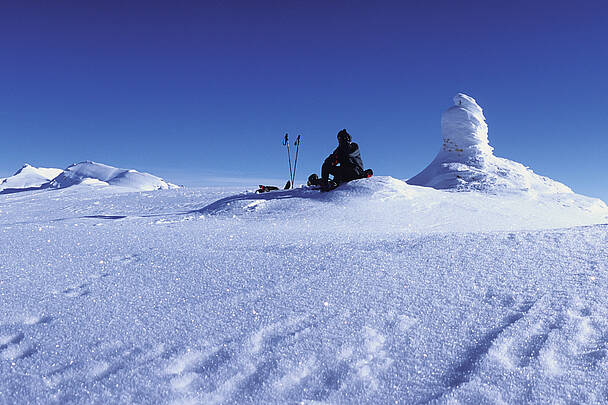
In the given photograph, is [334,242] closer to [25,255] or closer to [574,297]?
[574,297]

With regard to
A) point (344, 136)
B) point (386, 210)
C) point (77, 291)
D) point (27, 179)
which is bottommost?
point (77, 291)

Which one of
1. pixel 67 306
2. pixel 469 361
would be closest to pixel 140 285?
pixel 67 306

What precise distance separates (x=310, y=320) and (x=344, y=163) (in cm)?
822

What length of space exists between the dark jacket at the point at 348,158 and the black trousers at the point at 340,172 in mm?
60

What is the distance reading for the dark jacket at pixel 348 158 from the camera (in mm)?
10414

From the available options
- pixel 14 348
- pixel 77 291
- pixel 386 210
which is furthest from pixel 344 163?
pixel 14 348

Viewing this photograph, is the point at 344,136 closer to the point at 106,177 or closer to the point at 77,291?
the point at 77,291

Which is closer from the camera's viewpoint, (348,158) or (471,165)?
(348,158)

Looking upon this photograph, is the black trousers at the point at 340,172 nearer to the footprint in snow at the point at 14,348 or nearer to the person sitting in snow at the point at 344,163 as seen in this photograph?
the person sitting in snow at the point at 344,163

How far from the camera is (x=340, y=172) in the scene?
10438 mm

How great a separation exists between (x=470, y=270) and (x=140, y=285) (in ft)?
9.74

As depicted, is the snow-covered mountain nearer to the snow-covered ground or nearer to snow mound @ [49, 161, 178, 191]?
snow mound @ [49, 161, 178, 191]

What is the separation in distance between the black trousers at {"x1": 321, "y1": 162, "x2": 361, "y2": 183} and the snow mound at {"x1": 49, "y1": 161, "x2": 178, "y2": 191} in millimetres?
38183

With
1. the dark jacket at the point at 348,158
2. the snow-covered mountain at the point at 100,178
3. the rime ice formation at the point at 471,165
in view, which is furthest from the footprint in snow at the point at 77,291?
the snow-covered mountain at the point at 100,178
